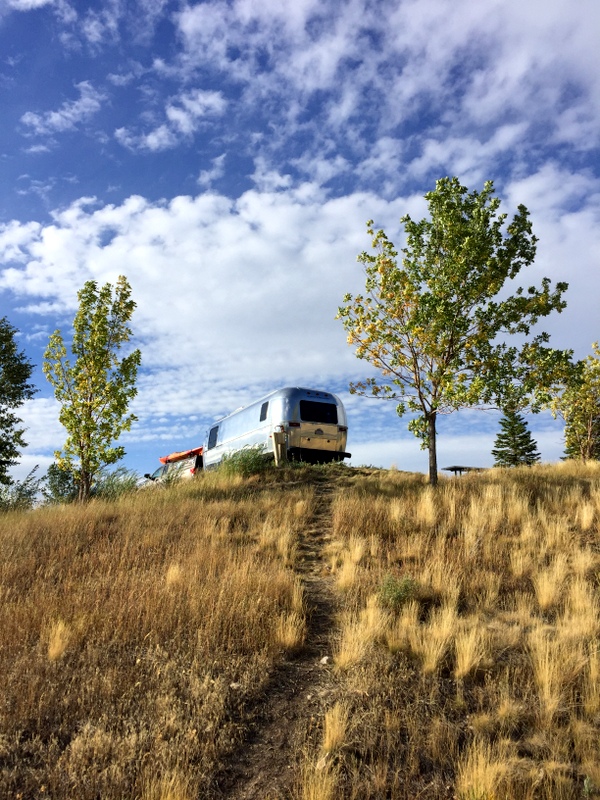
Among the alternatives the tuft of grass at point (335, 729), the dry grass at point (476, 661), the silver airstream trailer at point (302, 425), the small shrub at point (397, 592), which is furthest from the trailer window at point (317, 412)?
the tuft of grass at point (335, 729)

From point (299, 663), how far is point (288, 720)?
3.82 ft

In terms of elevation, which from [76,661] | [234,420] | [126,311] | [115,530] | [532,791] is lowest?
[532,791]

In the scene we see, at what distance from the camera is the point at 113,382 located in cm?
1734

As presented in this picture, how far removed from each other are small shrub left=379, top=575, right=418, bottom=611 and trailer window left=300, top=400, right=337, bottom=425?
38.8 feet

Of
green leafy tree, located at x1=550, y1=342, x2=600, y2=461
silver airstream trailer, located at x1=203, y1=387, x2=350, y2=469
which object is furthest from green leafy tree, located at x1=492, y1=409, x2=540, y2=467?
silver airstream trailer, located at x1=203, y1=387, x2=350, y2=469

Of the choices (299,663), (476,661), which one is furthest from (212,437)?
(476,661)

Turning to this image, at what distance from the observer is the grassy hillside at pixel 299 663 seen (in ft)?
14.3

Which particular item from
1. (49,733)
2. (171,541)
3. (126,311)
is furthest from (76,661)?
(126,311)

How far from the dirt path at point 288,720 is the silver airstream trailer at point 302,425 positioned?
37.4 feet

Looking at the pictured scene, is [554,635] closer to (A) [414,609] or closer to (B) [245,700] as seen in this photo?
(A) [414,609]

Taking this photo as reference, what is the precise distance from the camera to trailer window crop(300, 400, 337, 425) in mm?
19616

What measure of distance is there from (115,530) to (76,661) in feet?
20.1

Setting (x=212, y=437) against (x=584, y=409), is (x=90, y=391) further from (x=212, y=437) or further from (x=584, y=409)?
(x=584, y=409)

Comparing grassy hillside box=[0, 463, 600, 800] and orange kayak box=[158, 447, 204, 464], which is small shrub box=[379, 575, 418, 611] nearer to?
grassy hillside box=[0, 463, 600, 800]
